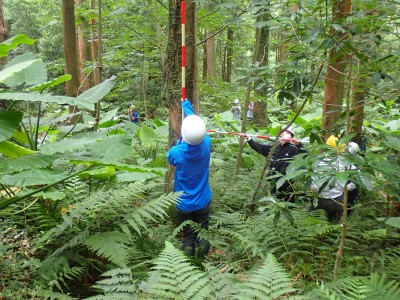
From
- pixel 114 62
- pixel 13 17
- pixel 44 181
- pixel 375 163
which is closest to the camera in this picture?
pixel 375 163

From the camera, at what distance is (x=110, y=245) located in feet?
9.03

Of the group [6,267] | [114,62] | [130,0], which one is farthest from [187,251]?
[114,62]

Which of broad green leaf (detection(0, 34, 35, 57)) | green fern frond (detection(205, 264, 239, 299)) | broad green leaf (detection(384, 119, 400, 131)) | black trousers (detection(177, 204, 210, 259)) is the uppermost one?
broad green leaf (detection(0, 34, 35, 57))

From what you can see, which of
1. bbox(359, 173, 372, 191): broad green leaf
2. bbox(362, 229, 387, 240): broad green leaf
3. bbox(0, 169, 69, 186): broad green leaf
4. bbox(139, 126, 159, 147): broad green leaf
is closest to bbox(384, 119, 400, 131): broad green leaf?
bbox(362, 229, 387, 240): broad green leaf

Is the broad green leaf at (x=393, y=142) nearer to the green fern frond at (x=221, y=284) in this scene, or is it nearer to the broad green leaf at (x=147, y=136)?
the green fern frond at (x=221, y=284)

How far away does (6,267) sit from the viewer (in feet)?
8.34

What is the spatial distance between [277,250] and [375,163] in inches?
64.4

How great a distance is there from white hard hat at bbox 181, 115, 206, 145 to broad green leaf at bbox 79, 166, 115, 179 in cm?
85

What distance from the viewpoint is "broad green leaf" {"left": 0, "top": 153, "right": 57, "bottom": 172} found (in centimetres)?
235

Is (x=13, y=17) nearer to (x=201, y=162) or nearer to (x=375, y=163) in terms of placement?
(x=201, y=162)

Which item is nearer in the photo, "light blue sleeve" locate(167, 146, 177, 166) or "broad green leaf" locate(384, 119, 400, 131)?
"light blue sleeve" locate(167, 146, 177, 166)

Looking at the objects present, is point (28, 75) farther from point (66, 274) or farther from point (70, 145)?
point (66, 274)

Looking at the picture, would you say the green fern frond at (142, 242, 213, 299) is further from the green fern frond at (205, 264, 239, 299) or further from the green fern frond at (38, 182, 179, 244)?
the green fern frond at (38, 182, 179, 244)

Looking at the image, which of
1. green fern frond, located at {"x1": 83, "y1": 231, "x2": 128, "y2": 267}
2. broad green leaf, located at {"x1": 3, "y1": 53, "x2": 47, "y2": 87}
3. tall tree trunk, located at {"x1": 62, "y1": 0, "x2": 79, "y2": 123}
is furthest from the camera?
tall tree trunk, located at {"x1": 62, "y1": 0, "x2": 79, "y2": 123}
